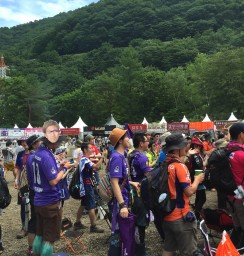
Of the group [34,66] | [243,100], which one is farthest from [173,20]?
[243,100]

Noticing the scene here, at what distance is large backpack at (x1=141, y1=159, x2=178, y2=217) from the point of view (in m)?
3.60

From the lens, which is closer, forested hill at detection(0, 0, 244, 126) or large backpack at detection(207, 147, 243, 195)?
large backpack at detection(207, 147, 243, 195)

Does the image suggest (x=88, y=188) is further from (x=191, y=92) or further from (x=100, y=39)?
(x=100, y=39)

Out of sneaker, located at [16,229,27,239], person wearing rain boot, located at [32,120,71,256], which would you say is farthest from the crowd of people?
sneaker, located at [16,229,27,239]

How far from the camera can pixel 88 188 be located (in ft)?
22.1

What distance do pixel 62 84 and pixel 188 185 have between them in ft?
348

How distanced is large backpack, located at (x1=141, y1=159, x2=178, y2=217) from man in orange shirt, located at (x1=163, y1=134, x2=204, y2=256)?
0.17 ft

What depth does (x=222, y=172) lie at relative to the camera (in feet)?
14.5

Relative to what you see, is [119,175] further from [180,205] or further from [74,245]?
[74,245]

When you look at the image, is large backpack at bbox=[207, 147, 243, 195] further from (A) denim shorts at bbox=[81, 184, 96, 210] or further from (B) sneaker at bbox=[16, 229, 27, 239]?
(B) sneaker at bbox=[16, 229, 27, 239]

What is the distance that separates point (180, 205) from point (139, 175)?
1241mm

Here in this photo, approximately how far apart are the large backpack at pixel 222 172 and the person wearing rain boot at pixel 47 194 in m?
1.85

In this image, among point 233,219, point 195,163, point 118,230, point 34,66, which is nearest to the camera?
point 118,230

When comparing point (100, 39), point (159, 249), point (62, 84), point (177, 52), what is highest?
point (100, 39)
